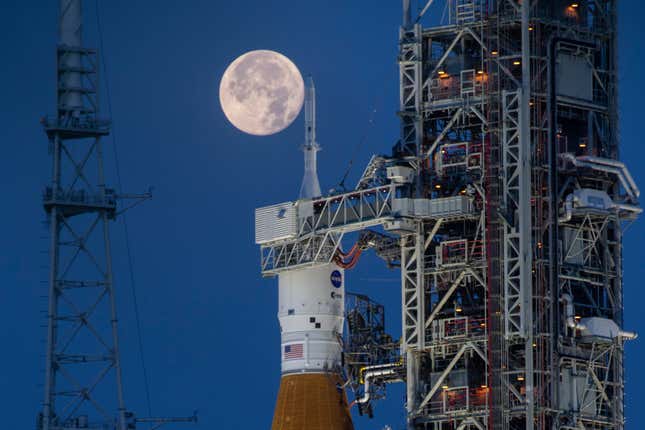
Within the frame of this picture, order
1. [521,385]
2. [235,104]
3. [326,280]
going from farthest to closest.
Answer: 1. [235,104]
2. [326,280]
3. [521,385]

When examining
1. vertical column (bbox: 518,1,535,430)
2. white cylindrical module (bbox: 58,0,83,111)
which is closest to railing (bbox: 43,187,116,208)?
white cylindrical module (bbox: 58,0,83,111)

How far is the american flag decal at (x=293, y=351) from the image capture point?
532ft

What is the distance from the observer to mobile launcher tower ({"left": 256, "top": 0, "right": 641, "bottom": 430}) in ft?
497

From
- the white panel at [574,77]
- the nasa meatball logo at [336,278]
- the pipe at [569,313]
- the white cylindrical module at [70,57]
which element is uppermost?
the white cylindrical module at [70,57]

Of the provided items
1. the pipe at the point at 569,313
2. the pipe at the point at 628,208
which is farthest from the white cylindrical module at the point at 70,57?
the pipe at the point at 628,208

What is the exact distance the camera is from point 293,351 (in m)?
162

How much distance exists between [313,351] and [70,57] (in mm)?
22351

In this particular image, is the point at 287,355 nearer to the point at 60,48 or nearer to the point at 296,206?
the point at 296,206

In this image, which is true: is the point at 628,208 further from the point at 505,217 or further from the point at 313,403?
the point at 313,403

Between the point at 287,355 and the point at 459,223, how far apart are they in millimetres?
13822

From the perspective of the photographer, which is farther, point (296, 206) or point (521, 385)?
point (296, 206)

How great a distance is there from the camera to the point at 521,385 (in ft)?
495

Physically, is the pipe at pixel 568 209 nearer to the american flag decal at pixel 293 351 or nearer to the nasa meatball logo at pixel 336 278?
the nasa meatball logo at pixel 336 278

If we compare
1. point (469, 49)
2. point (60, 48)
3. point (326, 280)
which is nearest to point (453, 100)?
point (469, 49)
